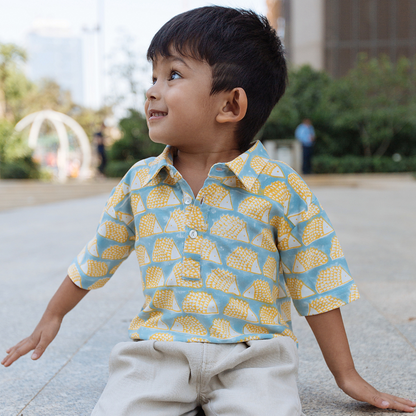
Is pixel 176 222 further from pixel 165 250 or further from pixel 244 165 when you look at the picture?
pixel 244 165

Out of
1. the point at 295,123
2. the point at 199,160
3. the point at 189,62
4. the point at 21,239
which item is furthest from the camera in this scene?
the point at 295,123

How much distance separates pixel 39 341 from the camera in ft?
5.00

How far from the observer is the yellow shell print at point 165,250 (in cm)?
139

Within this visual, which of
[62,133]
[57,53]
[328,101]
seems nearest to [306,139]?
[328,101]

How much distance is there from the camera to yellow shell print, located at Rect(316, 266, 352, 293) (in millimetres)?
1406

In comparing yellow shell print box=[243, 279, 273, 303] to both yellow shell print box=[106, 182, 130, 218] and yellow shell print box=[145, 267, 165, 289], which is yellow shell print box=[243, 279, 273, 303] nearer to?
yellow shell print box=[145, 267, 165, 289]

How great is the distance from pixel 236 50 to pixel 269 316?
72 cm

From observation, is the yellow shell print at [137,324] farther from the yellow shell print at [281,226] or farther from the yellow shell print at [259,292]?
the yellow shell print at [281,226]

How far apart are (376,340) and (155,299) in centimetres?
111

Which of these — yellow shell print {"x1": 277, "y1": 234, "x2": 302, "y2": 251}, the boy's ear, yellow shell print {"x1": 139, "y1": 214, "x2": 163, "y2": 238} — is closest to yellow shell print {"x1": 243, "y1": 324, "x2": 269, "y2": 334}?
yellow shell print {"x1": 277, "y1": 234, "x2": 302, "y2": 251}

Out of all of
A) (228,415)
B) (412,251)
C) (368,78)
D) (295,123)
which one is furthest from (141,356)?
(368,78)

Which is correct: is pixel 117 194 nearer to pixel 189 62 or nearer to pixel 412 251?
pixel 189 62

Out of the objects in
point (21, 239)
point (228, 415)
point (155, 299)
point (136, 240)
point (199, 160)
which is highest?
point (199, 160)

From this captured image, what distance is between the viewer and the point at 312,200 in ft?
4.66
